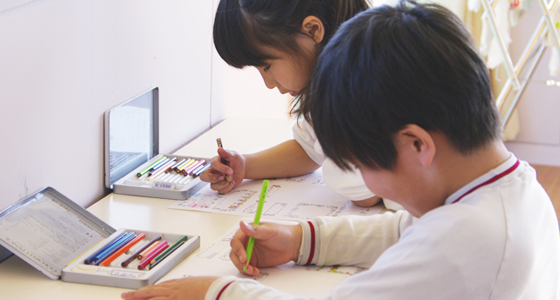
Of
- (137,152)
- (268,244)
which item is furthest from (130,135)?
(268,244)

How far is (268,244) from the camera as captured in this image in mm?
804

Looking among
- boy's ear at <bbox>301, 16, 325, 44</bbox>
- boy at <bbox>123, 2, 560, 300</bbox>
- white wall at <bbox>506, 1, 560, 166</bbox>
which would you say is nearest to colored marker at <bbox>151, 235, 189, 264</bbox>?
boy at <bbox>123, 2, 560, 300</bbox>

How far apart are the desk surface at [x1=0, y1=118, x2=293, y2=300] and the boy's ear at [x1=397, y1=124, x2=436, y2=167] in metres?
0.41

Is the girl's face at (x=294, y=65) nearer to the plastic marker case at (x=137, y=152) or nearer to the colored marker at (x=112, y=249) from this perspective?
the plastic marker case at (x=137, y=152)

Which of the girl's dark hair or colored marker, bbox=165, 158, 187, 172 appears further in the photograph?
colored marker, bbox=165, 158, 187, 172

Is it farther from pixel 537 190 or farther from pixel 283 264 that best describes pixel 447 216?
pixel 283 264

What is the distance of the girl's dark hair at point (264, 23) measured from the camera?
0.98m

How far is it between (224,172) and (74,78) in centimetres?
32

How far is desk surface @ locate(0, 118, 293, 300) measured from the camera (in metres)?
0.74

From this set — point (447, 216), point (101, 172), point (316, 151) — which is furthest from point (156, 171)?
point (447, 216)

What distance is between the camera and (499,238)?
1.81 ft

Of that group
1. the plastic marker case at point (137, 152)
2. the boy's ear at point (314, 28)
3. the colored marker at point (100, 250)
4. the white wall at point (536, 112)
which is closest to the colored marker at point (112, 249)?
the colored marker at point (100, 250)

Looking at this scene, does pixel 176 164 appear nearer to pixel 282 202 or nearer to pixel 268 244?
pixel 282 202

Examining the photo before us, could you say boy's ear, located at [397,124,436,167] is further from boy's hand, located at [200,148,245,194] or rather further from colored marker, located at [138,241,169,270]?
boy's hand, located at [200,148,245,194]
